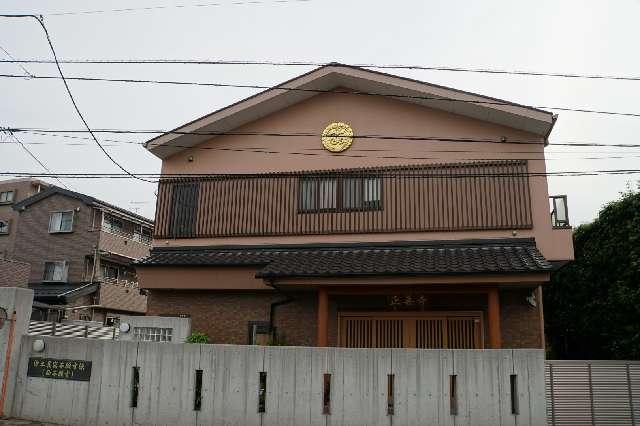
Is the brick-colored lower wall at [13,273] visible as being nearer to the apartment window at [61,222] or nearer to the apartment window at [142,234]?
the apartment window at [61,222]

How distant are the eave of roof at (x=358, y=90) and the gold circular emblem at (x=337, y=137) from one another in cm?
123

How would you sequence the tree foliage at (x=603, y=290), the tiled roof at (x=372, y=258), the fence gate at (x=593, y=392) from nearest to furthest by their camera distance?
the fence gate at (x=593, y=392), the tiled roof at (x=372, y=258), the tree foliage at (x=603, y=290)

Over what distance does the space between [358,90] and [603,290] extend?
8728mm

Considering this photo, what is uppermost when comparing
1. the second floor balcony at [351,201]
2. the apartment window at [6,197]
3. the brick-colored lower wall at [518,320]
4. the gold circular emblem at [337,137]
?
the apartment window at [6,197]

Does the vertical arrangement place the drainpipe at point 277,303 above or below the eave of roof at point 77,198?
below

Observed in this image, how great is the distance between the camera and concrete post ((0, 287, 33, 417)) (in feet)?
35.7

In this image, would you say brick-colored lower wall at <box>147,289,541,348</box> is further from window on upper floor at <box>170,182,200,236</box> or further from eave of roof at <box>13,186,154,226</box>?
eave of roof at <box>13,186,154,226</box>

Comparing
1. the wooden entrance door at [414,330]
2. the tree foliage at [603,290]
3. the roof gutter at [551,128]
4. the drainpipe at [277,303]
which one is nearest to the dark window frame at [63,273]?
the drainpipe at [277,303]

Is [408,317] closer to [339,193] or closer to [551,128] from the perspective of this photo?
[339,193]

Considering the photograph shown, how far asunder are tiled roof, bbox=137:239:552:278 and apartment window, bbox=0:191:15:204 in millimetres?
31947

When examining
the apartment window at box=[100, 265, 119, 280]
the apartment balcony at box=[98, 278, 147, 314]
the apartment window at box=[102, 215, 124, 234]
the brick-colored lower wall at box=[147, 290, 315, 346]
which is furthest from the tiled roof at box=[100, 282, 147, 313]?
the brick-colored lower wall at box=[147, 290, 315, 346]

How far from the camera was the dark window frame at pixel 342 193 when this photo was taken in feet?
48.8

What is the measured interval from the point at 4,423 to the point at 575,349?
1648cm

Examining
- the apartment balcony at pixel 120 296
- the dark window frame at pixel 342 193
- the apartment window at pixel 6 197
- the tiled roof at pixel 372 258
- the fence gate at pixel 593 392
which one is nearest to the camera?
the fence gate at pixel 593 392
